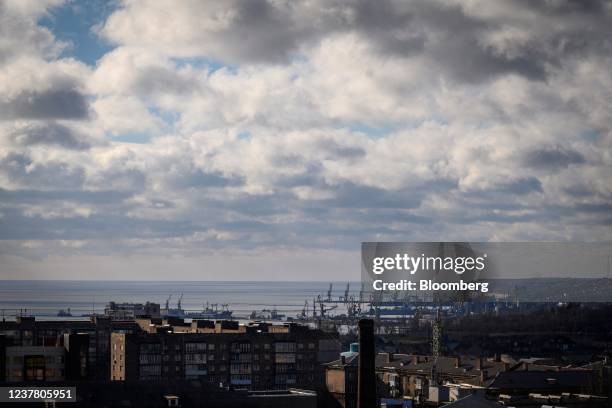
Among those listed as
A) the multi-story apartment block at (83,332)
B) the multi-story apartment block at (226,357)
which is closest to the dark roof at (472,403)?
the multi-story apartment block at (226,357)

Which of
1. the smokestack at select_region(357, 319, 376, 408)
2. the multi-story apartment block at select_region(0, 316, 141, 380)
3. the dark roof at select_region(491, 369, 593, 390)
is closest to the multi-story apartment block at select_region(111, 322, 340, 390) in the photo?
the multi-story apartment block at select_region(0, 316, 141, 380)

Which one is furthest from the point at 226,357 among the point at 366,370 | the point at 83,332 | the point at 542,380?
the point at 366,370

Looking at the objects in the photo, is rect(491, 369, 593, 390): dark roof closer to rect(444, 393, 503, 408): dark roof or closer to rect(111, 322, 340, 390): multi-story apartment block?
rect(111, 322, 340, 390): multi-story apartment block

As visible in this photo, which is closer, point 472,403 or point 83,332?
point 472,403

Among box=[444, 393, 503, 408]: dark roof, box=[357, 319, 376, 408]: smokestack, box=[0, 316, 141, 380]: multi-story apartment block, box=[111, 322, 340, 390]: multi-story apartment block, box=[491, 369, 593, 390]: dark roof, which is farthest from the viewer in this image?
box=[0, 316, 141, 380]: multi-story apartment block

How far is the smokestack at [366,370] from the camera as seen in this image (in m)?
56.4

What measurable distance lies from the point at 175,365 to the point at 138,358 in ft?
12.2

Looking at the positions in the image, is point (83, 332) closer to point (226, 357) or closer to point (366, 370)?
point (226, 357)

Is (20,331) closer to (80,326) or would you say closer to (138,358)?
(80,326)

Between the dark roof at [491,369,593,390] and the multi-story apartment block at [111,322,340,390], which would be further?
the multi-story apartment block at [111,322,340,390]

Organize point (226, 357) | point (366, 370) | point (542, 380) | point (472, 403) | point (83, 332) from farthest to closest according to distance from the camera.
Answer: point (83, 332), point (226, 357), point (542, 380), point (472, 403), point (366, 370)

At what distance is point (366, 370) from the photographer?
57125mm

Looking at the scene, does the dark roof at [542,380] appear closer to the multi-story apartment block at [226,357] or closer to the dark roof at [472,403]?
the multi-story apartment block at [226,357]

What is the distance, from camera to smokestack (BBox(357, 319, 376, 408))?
185 ft
